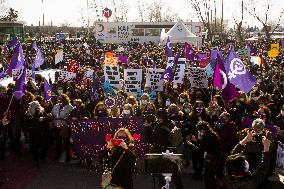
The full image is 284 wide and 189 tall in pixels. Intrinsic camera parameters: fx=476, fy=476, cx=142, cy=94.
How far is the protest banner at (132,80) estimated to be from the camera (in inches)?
544

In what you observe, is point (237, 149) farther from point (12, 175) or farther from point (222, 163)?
point (12, 175)

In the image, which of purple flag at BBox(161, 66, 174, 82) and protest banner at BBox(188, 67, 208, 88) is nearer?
protest banner at BBox(188, 67, 208, 88)

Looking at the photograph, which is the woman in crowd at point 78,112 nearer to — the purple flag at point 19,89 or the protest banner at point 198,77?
the purple flag at point 19,89

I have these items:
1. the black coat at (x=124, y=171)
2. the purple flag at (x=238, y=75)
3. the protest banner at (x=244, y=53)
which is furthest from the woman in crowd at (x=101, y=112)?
the protest banner at (x=244, y=53)

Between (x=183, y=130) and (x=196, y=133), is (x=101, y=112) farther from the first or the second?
(x=196, y=133)

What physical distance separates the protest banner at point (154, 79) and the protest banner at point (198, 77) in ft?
3.16

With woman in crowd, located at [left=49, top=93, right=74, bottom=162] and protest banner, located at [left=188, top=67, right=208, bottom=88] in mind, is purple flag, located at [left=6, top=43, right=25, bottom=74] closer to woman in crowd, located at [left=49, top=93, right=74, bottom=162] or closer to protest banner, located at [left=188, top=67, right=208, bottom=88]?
woman in crowd, located at [left=49, top=93, right=74, bottom=162]

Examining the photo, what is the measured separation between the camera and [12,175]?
9562mm

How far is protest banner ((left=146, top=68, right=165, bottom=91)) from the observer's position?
563 inches

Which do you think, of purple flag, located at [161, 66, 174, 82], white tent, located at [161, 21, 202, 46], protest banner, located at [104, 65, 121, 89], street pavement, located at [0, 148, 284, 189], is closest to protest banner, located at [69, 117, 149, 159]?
street pavement, located at [0, 148, 284, 189]

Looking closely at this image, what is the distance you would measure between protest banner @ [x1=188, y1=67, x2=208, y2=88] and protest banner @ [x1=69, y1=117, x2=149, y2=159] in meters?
5.29

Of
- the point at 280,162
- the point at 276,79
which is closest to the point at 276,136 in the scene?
the point at 280,162

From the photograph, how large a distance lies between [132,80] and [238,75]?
10.5ft

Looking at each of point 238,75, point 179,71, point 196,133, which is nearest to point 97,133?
point 196,133
